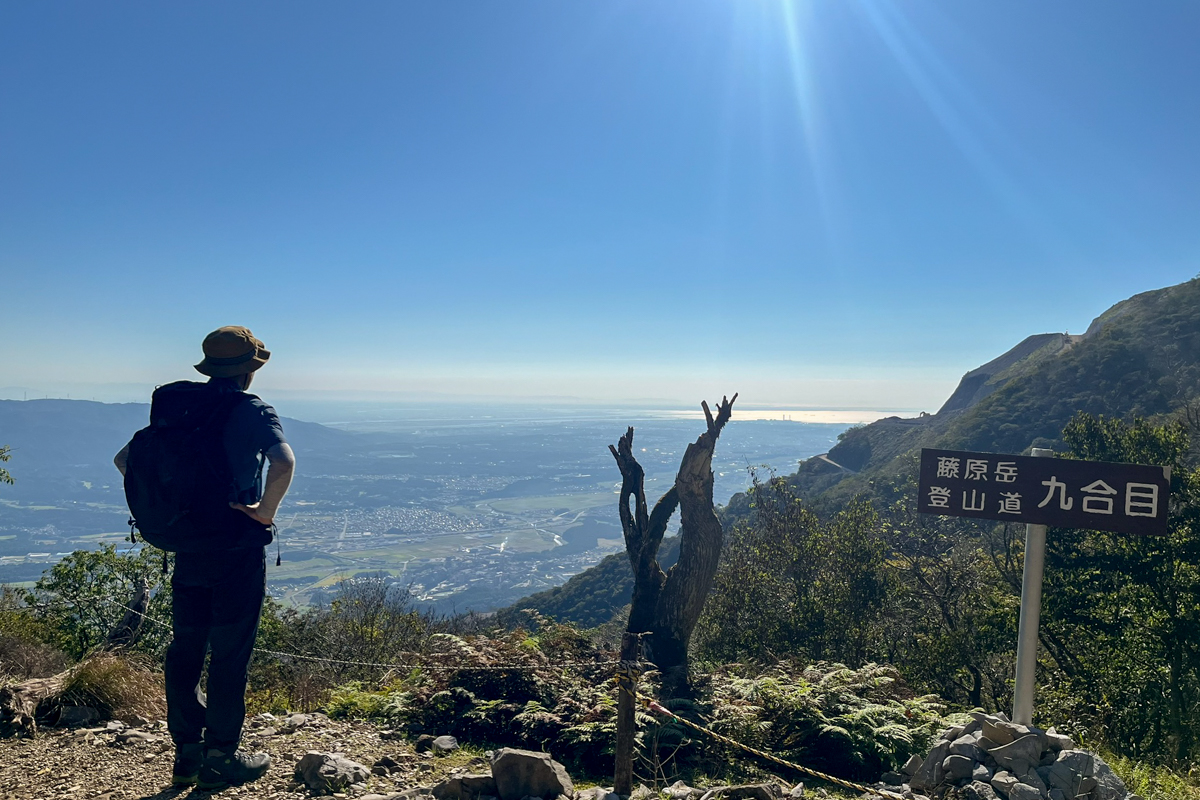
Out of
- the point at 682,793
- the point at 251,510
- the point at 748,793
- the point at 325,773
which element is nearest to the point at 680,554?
the point at 682,793

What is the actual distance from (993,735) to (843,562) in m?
10.4

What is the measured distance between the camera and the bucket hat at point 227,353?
3.52m

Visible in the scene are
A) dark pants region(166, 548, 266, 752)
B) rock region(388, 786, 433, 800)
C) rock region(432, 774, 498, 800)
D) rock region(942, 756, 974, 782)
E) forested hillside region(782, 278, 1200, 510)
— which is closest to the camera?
dark pants region(166, 548, 266, 752)

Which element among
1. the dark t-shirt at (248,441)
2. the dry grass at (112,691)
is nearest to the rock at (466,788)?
the dark t-shirt at (248,441)

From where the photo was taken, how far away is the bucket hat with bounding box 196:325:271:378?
138 inches

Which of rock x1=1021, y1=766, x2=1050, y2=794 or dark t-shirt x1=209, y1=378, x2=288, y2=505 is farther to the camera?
rock x1=1021, y1=766, x2=1050, y2=794

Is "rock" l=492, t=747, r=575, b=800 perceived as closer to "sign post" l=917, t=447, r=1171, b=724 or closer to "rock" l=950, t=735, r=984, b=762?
"rock" l=950, t=735, r=984, b=762

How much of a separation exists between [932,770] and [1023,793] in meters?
0.63

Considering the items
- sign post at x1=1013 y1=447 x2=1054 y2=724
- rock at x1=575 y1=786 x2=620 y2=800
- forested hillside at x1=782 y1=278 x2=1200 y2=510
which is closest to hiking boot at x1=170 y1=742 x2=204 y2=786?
rock at x1=575 y1=786 x2=620 y2=800

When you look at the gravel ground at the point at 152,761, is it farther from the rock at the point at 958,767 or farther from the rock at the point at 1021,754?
the rock at the point at 1021,754

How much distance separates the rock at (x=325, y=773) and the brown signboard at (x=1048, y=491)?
13.2 ft

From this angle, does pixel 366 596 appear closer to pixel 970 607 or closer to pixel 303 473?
pixel 970 607

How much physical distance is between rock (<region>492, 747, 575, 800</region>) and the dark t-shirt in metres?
2.01

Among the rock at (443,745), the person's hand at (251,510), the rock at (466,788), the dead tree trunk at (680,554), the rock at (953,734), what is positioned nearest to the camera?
the person's hand at (251,510)
